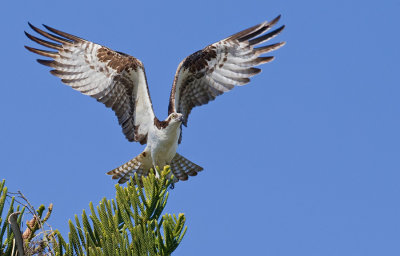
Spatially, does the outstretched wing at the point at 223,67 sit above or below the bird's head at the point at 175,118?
above

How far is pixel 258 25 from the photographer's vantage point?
9.98m

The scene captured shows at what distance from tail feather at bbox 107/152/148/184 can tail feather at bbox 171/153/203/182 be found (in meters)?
0.44

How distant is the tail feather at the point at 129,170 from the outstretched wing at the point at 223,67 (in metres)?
0.97

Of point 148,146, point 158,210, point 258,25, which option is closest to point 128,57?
point 148,146

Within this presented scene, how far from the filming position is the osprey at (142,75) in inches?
378

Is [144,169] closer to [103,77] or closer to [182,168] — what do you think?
[182,168]

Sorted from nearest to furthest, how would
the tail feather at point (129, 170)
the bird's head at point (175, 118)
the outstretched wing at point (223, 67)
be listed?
1. the bird's head at point (175, 118)
2. the tail feather at point (129, 170)
3. the outstretched wing at point (223, 67)

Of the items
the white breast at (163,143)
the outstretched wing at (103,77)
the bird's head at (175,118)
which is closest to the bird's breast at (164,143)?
the white breast at (163,143)

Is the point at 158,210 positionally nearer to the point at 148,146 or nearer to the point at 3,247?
the point at 3,247

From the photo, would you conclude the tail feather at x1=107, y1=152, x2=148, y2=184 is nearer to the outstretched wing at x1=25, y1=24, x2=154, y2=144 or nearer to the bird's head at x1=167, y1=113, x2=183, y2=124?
the outstretched wing at x1=25, y1=24, x2=154, y2=144

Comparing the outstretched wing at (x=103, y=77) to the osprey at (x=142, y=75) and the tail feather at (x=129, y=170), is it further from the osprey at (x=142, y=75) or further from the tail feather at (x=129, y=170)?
the tail feather at (x=129, y=170)

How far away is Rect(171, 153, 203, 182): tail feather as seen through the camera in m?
9.73

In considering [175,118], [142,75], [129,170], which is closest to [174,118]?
[175,118]

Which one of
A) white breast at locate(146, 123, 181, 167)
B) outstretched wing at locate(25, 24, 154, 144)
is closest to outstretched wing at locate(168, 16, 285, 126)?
outstretched wing at locate(25, 24, 154, 144)
